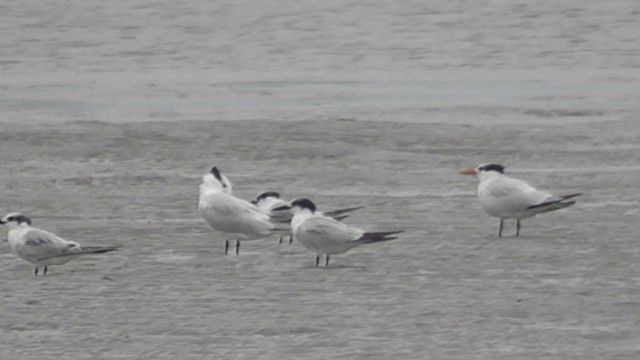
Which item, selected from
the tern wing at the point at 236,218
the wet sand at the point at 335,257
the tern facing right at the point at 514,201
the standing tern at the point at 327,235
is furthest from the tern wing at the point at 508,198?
the tern wing at the point at 236,218

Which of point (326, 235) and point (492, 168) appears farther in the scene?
point (492, 168)

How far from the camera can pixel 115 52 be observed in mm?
22109

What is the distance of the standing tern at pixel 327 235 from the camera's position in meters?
10.1

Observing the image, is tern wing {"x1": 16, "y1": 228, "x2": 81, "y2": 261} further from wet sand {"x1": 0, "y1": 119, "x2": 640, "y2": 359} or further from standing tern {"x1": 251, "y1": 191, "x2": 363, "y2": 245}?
standing tern {"x1": 251, "y1": 191, "x2": 363, "y2": 245}

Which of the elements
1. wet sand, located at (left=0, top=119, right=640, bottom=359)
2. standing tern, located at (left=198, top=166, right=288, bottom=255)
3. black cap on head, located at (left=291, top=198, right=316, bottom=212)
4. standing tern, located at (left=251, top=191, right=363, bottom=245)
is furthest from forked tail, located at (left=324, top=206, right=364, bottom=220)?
black cap on head, located at (left=291, top=198, right=316, bottom=212)

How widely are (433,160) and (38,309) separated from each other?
615cm

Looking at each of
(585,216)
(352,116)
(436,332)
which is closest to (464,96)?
(352,116)

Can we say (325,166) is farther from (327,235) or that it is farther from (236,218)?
(327,235)

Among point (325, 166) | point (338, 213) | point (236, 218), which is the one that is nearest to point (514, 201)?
point (338, 213)

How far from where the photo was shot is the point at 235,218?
1060 cm

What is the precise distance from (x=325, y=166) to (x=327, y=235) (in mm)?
4433

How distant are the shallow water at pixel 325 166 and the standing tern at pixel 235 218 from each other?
0.16 metres

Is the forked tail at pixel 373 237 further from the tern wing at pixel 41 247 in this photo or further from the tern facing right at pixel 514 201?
the tern wing at pixel 41 247

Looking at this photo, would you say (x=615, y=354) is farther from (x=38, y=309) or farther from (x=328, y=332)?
(x=38, y=309)
